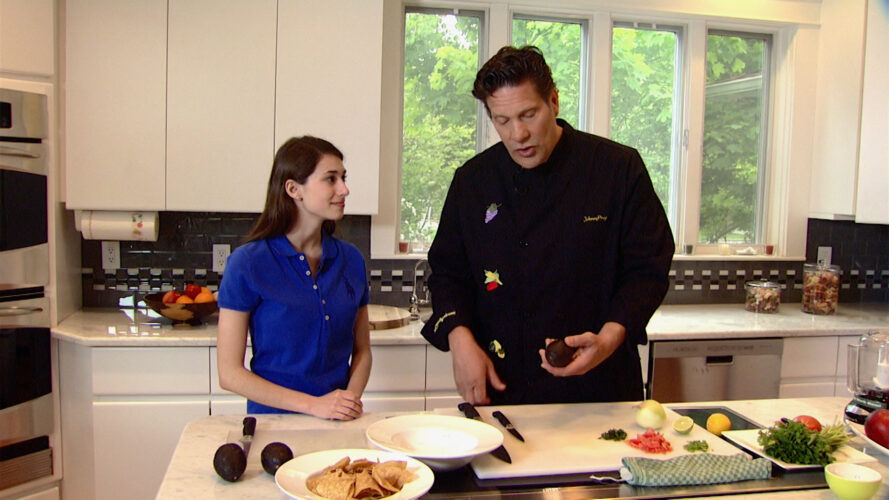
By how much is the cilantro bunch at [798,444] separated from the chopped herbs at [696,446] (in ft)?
0.37

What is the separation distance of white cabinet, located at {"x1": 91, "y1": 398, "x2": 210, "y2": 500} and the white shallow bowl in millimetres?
1566

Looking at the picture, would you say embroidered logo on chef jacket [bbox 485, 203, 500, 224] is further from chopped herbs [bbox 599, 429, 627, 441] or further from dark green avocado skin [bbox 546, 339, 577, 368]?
chopped herbs [bbox 599, 429, 627, 441]

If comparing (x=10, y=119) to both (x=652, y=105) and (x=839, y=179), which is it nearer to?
(x=652, y=105)

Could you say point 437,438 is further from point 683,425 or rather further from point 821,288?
point 821,288

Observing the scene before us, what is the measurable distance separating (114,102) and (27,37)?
378mm

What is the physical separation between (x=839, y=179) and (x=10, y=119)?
142 inches

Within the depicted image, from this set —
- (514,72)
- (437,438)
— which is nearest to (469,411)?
(437,438)

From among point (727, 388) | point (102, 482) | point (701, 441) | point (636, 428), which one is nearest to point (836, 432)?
point (701, 441)

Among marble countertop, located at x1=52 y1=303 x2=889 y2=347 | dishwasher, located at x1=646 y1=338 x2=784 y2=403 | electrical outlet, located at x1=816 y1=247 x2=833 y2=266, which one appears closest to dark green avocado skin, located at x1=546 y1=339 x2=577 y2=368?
marble countertop, located at x1=52 y1=303 x2=889 y2=347

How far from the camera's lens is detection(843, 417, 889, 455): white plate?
4.93 feet

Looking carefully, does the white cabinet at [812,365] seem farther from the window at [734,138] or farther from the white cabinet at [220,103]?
the white cabinet at [220,103]

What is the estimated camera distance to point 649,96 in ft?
12.5

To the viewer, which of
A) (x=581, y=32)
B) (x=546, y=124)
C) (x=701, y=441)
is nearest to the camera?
(x=701, y=441)

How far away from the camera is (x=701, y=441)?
157cm
